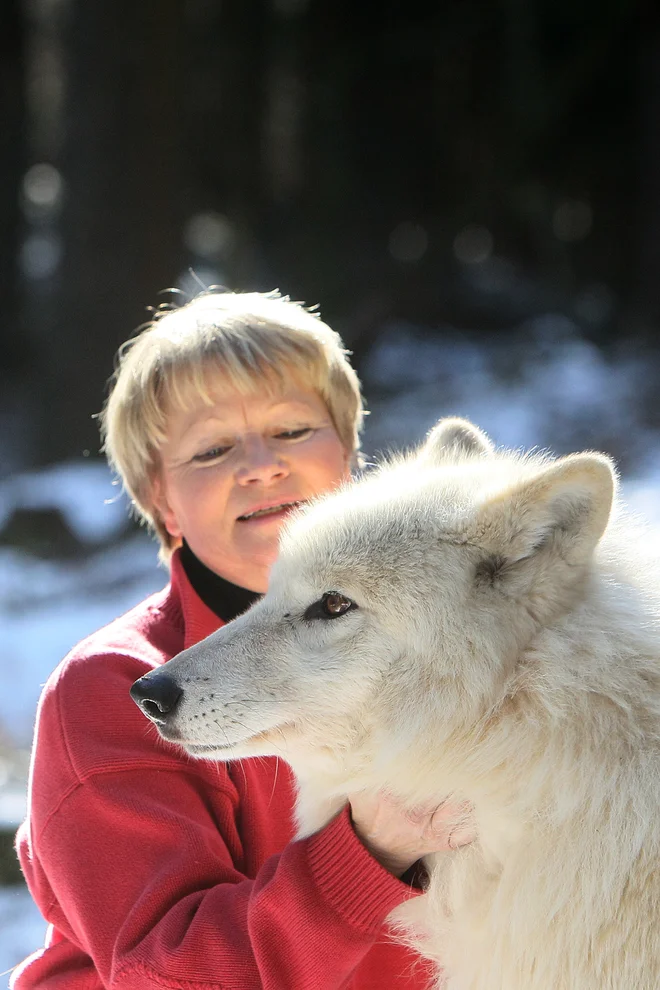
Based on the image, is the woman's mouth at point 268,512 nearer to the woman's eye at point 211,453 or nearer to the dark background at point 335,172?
the woman's eye at point 211,453

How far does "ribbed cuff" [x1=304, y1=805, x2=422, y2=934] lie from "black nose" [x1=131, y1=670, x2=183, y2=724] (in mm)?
381

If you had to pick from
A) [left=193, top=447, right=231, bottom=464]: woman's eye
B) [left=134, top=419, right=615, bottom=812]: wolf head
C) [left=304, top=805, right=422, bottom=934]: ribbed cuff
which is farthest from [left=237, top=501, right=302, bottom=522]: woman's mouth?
[left=304, top=805, right=422, bottom=934]: ribbed cuff

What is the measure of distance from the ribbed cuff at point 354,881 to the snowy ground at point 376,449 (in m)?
2.31

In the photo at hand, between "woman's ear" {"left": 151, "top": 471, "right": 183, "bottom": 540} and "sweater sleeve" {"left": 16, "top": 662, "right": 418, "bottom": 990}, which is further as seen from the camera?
"woman's ear" {"left": 151, "top": 471, "right": 183, "bottom": 540}

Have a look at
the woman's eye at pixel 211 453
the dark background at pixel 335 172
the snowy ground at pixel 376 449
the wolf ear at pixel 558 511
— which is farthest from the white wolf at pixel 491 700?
the dark background at pixel 335 172

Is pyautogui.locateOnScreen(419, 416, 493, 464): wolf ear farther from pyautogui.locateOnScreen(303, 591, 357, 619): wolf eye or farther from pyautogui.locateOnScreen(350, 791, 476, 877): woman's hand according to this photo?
pyautogui.locateOnScreen(350, 791, 476, 877): woman's hand

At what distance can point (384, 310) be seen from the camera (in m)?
10.3

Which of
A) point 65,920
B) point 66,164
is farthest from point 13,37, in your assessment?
point 65,920

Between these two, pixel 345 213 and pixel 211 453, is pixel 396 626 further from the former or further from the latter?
pixel 345 213

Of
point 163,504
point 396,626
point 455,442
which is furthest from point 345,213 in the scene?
point 396,626

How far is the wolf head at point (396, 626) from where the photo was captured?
1.87 meters

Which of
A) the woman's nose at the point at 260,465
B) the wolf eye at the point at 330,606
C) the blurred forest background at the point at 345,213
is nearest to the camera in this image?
the wolf eye at the point at 330,606

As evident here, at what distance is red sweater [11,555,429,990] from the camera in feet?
6.13

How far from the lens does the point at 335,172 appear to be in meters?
11.0
